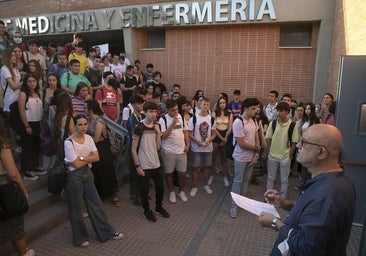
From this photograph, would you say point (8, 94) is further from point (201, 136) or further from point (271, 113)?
point (271, 113)

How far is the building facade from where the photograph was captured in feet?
30.2

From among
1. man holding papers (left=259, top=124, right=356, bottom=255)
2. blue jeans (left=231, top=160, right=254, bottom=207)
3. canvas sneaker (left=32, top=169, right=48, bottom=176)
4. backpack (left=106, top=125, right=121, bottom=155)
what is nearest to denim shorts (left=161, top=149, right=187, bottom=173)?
backpack (left=106, top=125, right=121, bottom=155)

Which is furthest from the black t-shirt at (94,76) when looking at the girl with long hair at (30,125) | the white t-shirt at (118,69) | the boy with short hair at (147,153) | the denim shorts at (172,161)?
the boy with short hair at (147,153)

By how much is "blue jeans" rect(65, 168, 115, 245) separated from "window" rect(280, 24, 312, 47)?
8442 millimetres

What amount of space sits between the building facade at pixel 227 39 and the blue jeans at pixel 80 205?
7.40m

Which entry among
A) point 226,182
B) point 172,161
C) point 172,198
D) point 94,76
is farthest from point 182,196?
point 94,76

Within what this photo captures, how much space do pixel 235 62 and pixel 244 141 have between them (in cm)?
629

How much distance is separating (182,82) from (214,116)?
5.07 meters

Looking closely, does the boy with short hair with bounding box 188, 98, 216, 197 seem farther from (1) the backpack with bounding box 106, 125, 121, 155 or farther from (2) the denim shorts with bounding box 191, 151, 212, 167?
(1) the backpack with bounding box 106, 125, 121, 155

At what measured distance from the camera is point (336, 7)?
8.59 m

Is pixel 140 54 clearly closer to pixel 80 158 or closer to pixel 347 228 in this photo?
pixel 80 158

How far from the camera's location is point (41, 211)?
430cm

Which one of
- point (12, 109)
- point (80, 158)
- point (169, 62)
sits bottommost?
point (80, 158)

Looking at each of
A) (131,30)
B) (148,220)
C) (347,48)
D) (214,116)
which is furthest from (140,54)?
(148,220)
